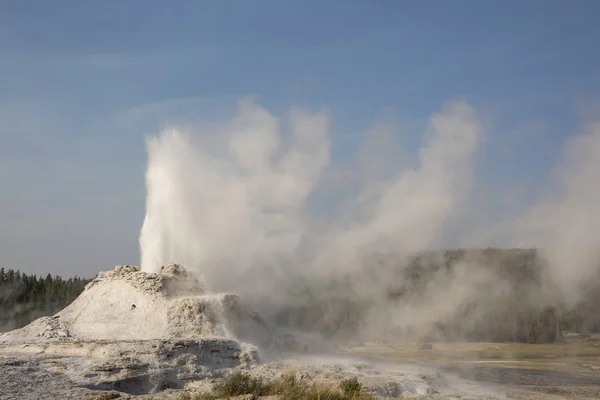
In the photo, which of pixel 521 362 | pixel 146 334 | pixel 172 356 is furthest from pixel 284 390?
pixel 521 362

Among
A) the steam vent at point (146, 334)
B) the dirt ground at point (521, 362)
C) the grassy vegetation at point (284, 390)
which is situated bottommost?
the dirt ground at point (521, 362)

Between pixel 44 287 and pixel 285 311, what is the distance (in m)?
25.2

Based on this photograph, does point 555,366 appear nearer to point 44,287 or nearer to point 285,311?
point 285,311

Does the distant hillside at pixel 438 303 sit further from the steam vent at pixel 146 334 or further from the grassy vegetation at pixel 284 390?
the grassy vegetation at pixel 284 390

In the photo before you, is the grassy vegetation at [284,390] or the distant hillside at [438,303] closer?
the grassy vegetation at [284,390]

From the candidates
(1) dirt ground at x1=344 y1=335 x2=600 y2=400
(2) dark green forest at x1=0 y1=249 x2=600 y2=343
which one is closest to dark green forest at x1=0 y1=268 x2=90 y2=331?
(2) dark green forest at x1=0 y1=249 x2=600 y2=343

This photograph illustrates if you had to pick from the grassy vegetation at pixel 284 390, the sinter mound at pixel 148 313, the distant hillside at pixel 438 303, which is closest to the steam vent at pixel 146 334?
the sinter mound at pixel 148 313

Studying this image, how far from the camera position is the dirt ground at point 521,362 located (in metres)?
25.7

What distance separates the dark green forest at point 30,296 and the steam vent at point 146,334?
20647 millimetres

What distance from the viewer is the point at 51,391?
51.9 feet

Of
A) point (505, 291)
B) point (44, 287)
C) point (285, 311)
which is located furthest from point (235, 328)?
point (505, 291)

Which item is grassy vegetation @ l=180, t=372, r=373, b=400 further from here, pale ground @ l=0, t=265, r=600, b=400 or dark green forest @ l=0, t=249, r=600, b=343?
dark green forest @ l=0, t=249, r=600, b=343

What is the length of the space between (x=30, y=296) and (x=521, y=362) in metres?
41.4

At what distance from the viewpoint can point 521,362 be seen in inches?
1528
